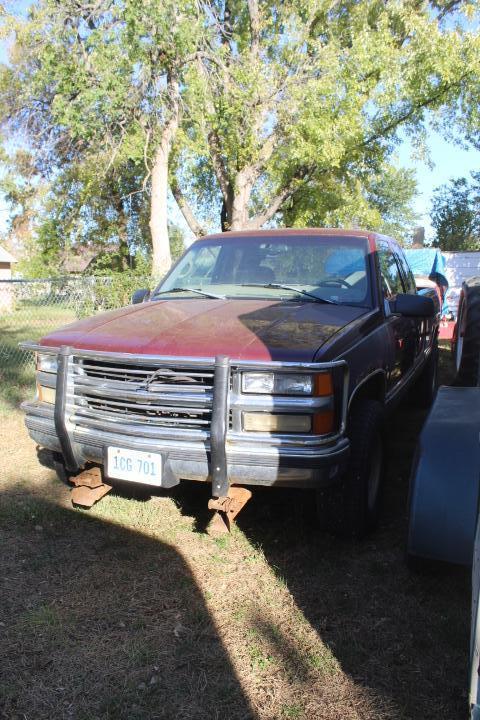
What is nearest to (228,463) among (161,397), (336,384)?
(161,397)

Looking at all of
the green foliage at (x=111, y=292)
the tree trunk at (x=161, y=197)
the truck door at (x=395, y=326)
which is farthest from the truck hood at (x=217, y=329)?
the tree trunk at (x=161, y=197)

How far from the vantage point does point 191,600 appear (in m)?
2.92

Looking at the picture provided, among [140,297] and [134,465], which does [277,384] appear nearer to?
[134,465]

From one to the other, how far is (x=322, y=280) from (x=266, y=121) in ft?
40.8

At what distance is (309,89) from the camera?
46.4ft

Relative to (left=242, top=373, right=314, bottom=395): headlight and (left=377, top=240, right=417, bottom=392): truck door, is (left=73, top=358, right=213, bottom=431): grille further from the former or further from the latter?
(left=377, top=240, right=417, bottom=392): truck door

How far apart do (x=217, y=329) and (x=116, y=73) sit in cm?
1011

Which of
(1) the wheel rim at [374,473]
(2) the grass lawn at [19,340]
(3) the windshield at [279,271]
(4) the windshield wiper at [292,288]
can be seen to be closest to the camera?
(1) the wheel rim at [374,473]

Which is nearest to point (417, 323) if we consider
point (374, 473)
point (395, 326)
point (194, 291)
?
point (395, 326)

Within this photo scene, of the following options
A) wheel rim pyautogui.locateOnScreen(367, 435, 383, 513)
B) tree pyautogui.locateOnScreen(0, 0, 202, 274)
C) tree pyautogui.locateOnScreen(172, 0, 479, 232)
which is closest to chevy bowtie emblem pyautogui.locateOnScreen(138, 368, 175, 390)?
wheel rim pyautogui.locateOnScreen(367, 435, 383, 513)

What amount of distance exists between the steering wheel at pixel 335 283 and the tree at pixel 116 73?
846 cm

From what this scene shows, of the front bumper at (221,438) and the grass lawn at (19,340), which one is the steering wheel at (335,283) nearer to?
the front bumper at (221,438)

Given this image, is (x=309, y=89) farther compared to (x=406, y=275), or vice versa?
(x=309, y=89)

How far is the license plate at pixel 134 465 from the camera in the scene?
9.89ft
